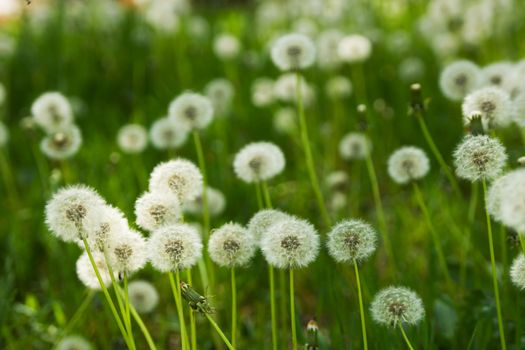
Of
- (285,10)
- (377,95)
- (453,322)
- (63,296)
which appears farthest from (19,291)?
(285,10)

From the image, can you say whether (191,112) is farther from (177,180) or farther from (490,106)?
(490,106)

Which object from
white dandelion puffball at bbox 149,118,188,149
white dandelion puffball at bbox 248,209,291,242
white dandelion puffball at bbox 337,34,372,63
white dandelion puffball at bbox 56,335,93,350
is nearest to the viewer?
white dandelion puffball at bbox 248,209,291,242

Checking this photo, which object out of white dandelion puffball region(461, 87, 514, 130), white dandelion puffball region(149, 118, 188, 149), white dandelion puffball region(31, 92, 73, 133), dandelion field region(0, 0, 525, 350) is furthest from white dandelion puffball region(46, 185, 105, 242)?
white dandelion puffball region(149, 118, 188, 149)

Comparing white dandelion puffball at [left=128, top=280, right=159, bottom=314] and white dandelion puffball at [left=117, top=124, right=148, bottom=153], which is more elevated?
white dandelion puffball at [left=117, top=124, right=148, bottom=153]

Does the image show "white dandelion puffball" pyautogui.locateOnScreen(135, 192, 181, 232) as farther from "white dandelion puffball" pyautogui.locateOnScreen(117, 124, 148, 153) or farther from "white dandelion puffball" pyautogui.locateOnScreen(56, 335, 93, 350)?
"white dandelion puffball" pyautogui.locateOnScreen(117, 124, 148, 153)

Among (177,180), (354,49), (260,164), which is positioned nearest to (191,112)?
(260,164)

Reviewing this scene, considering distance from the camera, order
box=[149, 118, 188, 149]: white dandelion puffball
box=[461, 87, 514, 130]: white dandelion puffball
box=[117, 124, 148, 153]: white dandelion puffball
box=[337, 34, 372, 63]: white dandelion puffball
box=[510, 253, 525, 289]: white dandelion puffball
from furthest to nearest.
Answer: box=[337, 34, 372, 63]: white dandelion puffball → box=[117, 124, 148, 153]: white dandelion puffball → box=[149, 118, 188, 149]: white dandelion puffball → box=[461, 87, 514, 130]: white dandelion puffball → box=[510, 253, 525, 289]: white dandelion puffball
